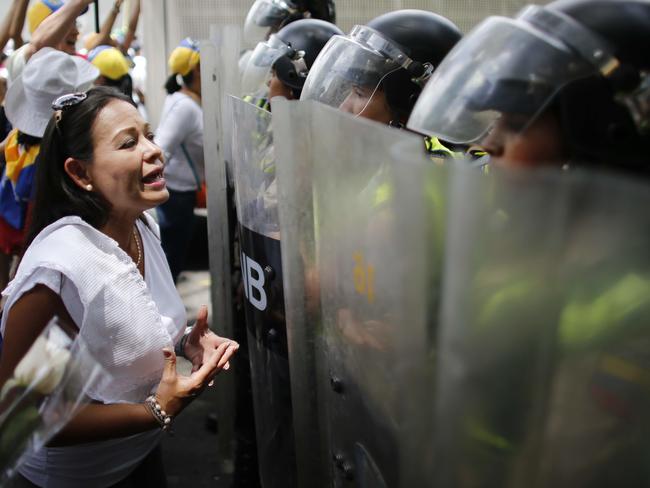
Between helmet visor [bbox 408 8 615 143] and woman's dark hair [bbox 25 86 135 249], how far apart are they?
3.29 ft

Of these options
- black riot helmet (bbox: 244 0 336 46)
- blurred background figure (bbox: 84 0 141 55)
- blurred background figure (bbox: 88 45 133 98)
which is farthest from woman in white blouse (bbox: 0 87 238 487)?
blurred background figure (bbox: 84 0 141 55)

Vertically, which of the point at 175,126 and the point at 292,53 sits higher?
the point at 292,53

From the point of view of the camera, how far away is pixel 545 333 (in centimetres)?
84

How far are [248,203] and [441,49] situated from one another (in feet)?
3.09

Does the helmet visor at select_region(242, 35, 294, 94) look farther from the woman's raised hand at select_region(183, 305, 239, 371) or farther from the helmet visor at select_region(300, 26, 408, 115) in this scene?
the woman's raised hand at select_region(183, 305, 239, 371)

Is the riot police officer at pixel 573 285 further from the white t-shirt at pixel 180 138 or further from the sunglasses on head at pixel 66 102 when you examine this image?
the white t-shirt at pixel 180 138

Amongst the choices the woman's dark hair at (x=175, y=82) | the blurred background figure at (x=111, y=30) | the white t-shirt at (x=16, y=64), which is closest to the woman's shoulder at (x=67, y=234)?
the white t-shirt at (x=16, y=64)

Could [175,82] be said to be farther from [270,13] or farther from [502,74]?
[502,74]

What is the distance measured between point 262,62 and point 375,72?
1.40 m

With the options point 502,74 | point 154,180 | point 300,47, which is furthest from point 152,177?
point 300,47

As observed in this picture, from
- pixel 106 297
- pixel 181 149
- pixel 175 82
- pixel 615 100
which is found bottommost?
pixel 181 149

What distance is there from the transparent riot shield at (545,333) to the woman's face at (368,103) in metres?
1.60

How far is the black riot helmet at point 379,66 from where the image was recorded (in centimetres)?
237

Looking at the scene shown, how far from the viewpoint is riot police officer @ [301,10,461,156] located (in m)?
2.37
